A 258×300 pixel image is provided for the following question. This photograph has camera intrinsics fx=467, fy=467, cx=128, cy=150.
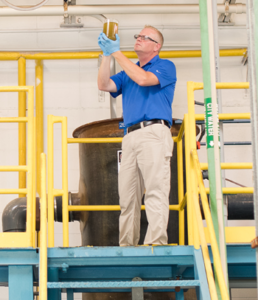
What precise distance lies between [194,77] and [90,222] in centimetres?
320

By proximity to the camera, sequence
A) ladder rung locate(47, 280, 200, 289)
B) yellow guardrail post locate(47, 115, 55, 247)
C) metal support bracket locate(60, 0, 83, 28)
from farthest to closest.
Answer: metal support bracket locate(60, 0, 83, 28), yellow guardrail post locate(47, 115, 55, 247), ladder rung locate(47, 280, 200, 289)

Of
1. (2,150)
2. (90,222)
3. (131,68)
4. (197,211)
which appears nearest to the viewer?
(197,211)

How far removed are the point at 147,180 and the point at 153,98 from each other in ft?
2.24

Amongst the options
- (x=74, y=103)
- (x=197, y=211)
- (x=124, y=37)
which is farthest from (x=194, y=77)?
(x=197, y=211)

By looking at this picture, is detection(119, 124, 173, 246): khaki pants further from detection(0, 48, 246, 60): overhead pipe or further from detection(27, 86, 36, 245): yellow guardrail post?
detection(0, 48, 246, 60): overhead pipe

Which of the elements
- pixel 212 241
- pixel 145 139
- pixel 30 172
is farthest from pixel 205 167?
pixel 30 172

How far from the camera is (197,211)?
303 cm

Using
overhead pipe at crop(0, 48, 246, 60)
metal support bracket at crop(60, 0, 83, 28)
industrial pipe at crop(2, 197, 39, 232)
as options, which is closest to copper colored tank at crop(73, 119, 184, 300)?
industrial pipe at crop(2, 197, 39, 232)

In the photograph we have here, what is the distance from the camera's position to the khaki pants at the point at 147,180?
3518mm

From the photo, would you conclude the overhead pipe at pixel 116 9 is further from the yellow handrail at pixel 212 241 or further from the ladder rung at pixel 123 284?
the ladder rung at pixel 123 284

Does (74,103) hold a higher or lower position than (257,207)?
higher

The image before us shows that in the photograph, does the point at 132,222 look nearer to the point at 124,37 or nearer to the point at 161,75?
the point at 161,75

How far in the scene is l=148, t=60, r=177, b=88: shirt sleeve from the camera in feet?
12.4

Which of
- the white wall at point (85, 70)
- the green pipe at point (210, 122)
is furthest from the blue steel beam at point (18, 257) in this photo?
the white wall at point (85, 70)
